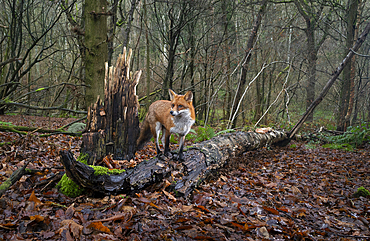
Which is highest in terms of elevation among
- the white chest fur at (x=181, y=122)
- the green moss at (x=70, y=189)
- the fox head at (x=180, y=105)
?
the fox head at (x=180, y=105)

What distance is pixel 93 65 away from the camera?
225 inches

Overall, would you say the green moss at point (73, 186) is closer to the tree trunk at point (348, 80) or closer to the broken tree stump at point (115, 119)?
the broken tree stump at point (115, 119)

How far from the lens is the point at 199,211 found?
10.3 ft

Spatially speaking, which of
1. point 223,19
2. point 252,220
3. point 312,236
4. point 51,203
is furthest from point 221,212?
point 223,19

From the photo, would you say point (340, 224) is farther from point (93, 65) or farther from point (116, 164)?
point (93, 65)

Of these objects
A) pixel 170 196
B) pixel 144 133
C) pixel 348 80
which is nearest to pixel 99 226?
pixel 170 196

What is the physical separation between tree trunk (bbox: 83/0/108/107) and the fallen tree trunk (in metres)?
3.09

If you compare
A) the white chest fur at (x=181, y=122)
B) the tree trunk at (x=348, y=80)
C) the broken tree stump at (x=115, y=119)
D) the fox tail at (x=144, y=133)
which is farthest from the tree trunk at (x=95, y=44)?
the tree trunk at (x=348, y=80)

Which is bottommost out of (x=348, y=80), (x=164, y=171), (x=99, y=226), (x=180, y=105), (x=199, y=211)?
(x=199, y=211)

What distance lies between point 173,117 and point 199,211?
1780 millimetres

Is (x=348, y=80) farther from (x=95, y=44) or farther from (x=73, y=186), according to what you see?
(x=73, y=186)

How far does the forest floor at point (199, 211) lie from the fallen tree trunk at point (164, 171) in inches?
6.6

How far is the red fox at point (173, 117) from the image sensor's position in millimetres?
4094

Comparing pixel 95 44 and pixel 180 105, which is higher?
pixel 95 44
